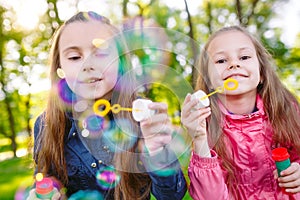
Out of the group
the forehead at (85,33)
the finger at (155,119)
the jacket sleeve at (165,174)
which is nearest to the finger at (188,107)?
the jacket sleeve at (165,174)

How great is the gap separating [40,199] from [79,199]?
0.24m

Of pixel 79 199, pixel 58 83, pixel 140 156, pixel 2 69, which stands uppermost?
pixel 2 69

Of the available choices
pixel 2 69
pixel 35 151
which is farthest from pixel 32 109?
pixel 35 151

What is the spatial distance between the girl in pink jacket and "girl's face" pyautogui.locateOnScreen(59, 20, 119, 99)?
416 mm

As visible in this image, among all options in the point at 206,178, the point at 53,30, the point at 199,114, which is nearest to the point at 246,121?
the point at 206,178

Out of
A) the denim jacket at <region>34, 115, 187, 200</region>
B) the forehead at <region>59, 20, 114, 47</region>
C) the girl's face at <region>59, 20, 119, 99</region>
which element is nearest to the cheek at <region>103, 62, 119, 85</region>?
the girl's face at <region>59, 20, 119, 99</region>

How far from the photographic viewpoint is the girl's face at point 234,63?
6.52 feet

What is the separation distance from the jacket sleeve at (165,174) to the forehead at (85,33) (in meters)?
0.59

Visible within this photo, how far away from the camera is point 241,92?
2039mm

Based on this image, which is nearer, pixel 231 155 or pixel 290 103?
pixel 231 155

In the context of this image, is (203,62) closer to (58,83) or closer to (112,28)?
(112,28)

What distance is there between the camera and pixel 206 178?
1853mm

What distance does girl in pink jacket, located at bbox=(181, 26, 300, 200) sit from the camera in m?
1.99

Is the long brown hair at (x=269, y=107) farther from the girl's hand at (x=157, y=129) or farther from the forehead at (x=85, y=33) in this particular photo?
the girl's hand at (x=157, y=129)
